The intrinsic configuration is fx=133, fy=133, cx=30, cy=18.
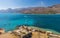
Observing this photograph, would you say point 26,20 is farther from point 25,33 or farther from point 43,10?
point 43,10

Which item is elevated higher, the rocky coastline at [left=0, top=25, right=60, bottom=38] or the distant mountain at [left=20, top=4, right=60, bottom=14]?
the distant mountain at [left=20, top=4, right=60, bottom=14]

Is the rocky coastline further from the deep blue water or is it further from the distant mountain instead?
the distant mountain

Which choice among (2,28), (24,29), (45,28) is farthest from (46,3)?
(2,28)

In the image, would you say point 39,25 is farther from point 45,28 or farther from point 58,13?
point 58,13

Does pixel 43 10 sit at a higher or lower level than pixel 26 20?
higher

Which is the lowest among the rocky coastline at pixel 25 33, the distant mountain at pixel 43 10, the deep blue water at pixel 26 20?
the rocky coastline at pixel 25 33

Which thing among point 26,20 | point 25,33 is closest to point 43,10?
point 26,20

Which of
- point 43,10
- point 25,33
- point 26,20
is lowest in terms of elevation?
point 25,33

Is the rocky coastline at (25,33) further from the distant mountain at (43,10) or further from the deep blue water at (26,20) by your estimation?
the distant mountain at (43,10)

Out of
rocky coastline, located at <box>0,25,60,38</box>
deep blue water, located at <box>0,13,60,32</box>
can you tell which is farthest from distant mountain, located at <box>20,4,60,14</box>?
rocky coastline, located at <box>0,25,60,38</box>

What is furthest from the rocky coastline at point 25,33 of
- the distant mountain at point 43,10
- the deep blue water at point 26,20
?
the distant mountain at point 43,10
